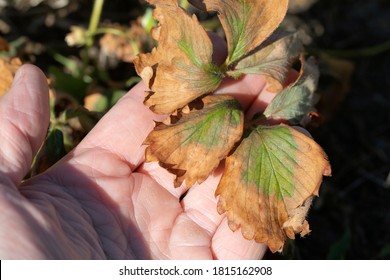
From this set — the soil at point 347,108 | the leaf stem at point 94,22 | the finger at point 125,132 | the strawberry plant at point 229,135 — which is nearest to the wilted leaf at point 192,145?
the strawberry plant at point 229,135

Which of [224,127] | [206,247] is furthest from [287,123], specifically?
[206,247]

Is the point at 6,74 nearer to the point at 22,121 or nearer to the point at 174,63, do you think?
the point at 22,121

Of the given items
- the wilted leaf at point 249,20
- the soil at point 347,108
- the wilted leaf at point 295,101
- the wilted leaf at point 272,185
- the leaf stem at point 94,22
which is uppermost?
the wilted leaf at point 249,20

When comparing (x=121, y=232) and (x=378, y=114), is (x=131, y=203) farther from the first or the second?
(x=378, y=114)

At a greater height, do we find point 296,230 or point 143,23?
point 143,23

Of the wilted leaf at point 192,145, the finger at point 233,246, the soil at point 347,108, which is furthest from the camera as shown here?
the soil at point 347,108

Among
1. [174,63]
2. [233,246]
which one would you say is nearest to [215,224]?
[233,246]

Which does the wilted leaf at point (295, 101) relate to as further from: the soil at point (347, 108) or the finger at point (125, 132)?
the soil at point (347, 108)
